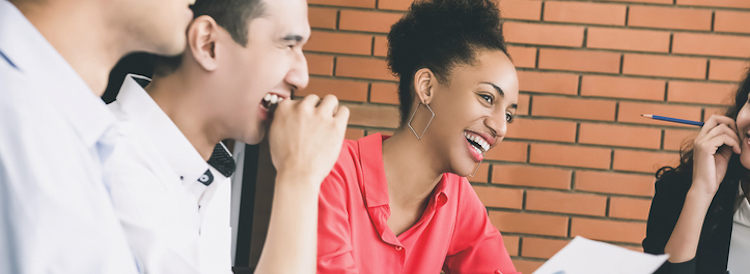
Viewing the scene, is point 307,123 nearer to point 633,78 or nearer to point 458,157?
Answer: point 458,157

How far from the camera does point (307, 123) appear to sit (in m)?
1.02

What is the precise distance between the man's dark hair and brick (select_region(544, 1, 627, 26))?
5.27 feet

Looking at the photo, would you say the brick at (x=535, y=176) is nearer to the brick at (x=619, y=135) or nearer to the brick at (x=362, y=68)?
the brick at (x=619, y=135)

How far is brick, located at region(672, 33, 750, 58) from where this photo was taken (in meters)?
2.27

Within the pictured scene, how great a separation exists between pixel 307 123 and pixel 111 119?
367 millimetres

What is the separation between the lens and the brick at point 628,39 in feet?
7.48

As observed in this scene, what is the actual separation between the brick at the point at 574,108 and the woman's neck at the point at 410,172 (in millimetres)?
991

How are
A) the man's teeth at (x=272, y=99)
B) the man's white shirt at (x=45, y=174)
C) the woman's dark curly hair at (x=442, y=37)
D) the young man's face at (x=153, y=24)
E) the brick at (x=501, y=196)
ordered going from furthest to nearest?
the brick at (x=501, y=196) → the woman's dark curly hair at (x=442, y=37) → the man's teeth at (x=272, y=99) → the young man's face at (x=153, y=24) → the man's white shirt at (x=45, y=174)

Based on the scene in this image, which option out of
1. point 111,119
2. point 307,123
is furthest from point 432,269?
point 111,119

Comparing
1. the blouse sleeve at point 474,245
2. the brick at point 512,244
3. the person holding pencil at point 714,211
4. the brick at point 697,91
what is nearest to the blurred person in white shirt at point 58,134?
the blouse sleeve at point 474,245

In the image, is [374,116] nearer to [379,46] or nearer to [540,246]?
[379,46]

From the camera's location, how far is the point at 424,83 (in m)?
1.55

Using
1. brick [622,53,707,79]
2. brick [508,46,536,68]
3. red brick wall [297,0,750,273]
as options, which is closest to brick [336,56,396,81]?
red brick wall [297,0,750,273]

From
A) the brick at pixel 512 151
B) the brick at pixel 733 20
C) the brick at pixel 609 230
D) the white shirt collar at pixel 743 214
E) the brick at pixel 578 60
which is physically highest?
the brick at pixel 733 20
